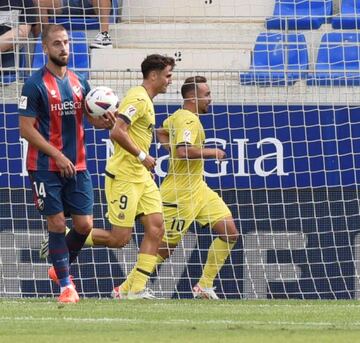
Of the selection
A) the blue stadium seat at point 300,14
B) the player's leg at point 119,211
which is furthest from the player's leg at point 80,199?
the blue stadium seat at point 300,14

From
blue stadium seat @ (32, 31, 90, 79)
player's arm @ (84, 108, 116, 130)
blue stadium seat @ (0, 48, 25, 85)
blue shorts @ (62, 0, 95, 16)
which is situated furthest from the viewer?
blue shorts @ (62, 0, 95, 16)

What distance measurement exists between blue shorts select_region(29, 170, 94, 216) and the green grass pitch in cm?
76

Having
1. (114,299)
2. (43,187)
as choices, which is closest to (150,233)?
(114,299)

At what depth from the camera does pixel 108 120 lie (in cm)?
1033

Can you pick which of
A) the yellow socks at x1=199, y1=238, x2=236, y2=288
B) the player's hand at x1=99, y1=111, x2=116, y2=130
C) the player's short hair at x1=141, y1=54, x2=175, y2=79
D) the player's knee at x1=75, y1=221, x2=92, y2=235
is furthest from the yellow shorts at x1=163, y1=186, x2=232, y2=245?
the player's hand at x1=99, y1=111, x2=116, y2=130

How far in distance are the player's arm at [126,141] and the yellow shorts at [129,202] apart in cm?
35

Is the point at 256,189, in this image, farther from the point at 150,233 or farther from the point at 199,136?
the point at 150,233

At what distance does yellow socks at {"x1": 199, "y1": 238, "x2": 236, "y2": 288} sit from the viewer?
12133 mm

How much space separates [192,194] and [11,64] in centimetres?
261

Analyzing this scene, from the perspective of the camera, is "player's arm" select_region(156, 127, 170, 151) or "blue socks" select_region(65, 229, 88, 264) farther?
"player's arm" select_region(156, 127, 170, 151)

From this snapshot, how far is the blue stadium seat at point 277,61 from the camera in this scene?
1302 cm

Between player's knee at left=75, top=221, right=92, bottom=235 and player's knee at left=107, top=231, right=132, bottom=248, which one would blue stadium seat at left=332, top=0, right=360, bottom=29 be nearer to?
player's knee at left=107, top=231, right=132, bottom=248

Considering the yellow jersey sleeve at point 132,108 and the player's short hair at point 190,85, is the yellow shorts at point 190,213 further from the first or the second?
the yellow jersey sleeve at point 132,108

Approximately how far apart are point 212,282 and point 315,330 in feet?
13.8
